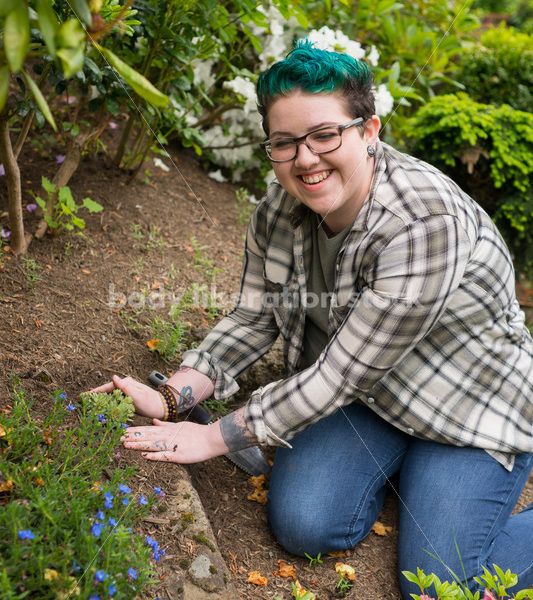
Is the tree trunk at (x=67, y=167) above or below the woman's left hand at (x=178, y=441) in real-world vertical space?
above

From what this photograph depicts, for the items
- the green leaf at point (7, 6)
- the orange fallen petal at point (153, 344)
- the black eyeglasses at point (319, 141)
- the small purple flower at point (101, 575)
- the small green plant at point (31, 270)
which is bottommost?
the orange fallen petal at point (153, 344)

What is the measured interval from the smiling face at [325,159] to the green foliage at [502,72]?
9.07 ft

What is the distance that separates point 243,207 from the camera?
11.7 feet

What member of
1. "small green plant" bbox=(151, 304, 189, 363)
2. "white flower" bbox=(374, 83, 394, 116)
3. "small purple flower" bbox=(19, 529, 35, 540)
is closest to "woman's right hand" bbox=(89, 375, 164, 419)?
"small green plant" bbox=(151, 304, 189, 363)

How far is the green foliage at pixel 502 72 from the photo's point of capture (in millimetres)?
4023

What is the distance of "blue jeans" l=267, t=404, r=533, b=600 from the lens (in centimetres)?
187

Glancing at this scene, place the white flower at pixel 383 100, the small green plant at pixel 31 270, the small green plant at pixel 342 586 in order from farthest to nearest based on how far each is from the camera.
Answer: the white flower at pixel 383 100, the small green plant at pixel 31 270, the small green plant at pixel 342 586

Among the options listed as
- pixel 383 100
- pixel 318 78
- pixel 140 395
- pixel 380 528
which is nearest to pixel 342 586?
pixel 380 528

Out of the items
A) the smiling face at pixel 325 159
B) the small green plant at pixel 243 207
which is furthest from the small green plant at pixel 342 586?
the small green plant at pixel 243 207

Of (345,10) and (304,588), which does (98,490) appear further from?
(345,10)

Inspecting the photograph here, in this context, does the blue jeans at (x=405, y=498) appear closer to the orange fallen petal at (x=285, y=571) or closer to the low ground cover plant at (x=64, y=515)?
the orange fallen petal at (x=285, y=571)

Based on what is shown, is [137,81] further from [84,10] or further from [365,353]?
[365,353]

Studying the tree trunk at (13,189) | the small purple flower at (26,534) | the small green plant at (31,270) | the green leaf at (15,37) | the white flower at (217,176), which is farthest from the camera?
the white flower at (217,176)

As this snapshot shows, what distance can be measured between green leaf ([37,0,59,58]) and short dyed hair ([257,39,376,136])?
2.63 ft
